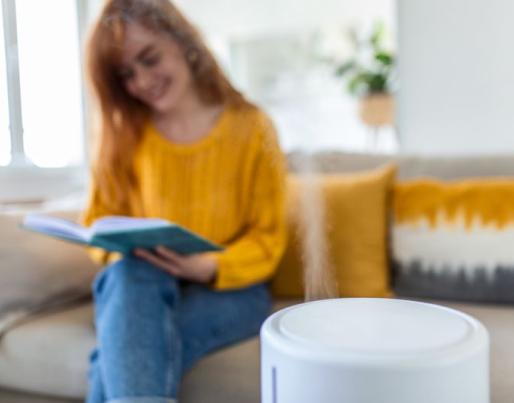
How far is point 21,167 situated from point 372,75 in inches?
58.7

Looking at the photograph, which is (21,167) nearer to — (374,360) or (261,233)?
(261,233)

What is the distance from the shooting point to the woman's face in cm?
93

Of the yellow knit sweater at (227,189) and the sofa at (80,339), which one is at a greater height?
the yellow knit sweater at (227,189)

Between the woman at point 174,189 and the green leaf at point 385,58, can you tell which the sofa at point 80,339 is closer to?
the woman at point 174,189

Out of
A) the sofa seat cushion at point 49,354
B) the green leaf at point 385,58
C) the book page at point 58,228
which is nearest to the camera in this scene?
the book page at point 58,228

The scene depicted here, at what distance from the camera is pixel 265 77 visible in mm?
1078

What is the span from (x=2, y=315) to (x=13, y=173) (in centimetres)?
44

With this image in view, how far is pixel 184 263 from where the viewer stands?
0.97 m

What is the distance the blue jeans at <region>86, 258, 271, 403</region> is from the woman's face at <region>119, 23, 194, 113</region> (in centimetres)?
30

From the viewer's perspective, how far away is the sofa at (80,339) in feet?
2.74

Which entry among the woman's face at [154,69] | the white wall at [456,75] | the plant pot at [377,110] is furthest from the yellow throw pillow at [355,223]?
the plant pot at [377,110]

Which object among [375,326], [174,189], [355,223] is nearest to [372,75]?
[355,223]

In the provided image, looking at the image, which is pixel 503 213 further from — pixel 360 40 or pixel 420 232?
pixel 360 40

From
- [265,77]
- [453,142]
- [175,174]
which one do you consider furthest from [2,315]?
[453,142]
